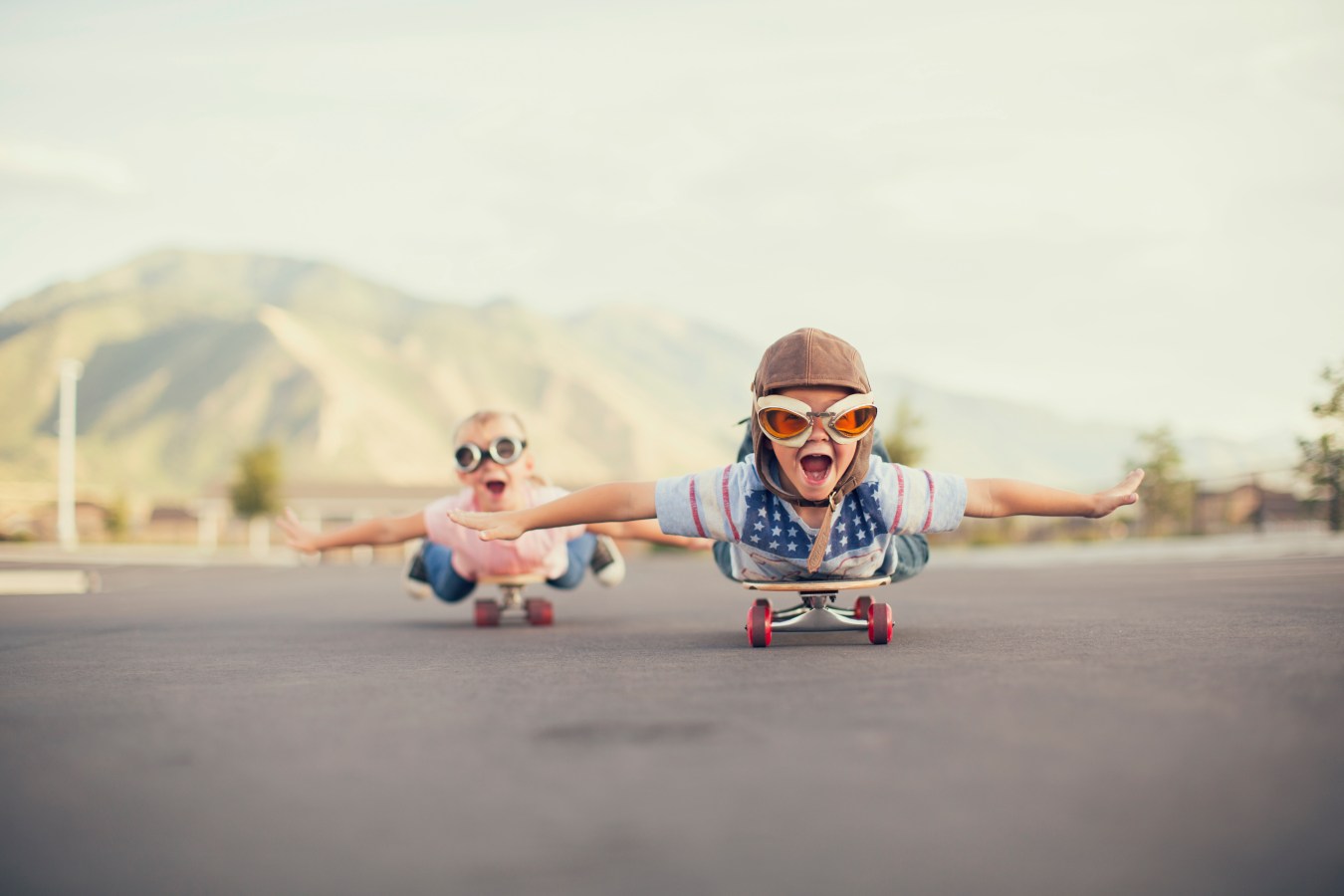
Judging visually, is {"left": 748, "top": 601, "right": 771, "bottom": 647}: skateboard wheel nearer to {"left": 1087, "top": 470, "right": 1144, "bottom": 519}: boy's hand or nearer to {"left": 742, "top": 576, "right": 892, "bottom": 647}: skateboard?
{"left": 742, "top": 576, "right": 892, "bottom": 647}: skateboard

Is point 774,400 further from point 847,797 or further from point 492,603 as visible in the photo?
point 492,603

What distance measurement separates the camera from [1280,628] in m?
5.70

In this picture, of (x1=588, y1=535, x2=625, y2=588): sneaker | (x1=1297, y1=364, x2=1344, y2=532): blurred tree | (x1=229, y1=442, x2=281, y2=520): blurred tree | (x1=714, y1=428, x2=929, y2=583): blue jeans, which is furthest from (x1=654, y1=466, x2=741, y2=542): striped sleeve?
(x1=229, y1=442, x2=281, y2=520): blurred tree

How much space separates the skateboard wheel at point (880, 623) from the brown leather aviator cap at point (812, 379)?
350 millimetres

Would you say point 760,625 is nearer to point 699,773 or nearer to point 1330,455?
point 699,773

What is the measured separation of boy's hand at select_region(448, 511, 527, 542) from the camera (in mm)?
5301

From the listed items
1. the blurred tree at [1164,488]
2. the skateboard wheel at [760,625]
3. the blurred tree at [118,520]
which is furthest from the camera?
the blurred tree at [118,520]

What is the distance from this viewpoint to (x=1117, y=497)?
5262mm

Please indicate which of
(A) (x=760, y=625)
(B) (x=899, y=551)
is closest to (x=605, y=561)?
(B) (x=899, y=551)

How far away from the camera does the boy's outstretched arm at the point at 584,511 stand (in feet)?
17.5

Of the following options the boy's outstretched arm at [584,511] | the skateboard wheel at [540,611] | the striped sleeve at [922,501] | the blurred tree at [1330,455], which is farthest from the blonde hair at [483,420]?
the blurred tree at [1330,455]

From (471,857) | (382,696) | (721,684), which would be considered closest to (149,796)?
(471,857)

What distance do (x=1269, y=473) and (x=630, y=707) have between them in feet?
75.6

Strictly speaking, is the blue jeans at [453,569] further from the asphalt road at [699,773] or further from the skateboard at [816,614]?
the asphalt road at [699,773]
